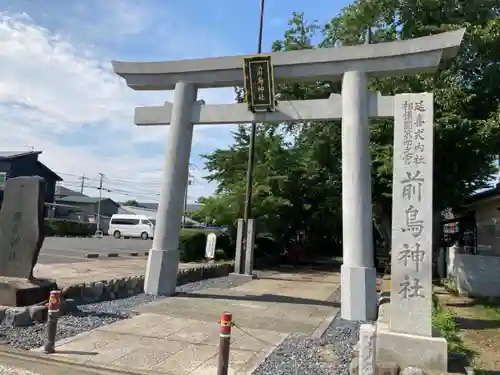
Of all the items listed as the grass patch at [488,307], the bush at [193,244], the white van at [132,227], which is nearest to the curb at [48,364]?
the grass patch at [488,307]

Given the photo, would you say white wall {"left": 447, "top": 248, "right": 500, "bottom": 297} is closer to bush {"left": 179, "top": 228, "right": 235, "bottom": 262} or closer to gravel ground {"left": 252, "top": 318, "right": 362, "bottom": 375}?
gravel ground {"left": 252, "top": 318, "right": 362, "bottom": 375}

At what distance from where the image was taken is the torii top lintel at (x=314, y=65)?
31.4 feet

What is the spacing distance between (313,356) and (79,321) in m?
4.16

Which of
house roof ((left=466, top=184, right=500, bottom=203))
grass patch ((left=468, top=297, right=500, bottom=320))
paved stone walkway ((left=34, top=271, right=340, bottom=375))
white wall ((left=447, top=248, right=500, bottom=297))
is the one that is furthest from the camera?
house roof ((left=466, top=184, right=500, bottom=203))

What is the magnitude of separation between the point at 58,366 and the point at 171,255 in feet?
18.5

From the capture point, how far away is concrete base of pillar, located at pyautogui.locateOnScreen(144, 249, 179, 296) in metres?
11.0

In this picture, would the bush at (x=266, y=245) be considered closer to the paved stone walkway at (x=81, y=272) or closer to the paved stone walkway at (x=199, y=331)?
the paved stone walkway at (x=81, y=272)

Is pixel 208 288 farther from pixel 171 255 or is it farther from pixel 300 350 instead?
pixel 300 350

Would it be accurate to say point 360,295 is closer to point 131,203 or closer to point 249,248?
point 249,248

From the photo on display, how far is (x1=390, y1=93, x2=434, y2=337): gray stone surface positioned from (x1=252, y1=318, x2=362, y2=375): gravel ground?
1092 mm

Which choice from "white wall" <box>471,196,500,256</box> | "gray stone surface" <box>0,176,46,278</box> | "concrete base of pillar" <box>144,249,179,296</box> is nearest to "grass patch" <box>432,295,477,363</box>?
"concrete base of pillar" <box>144,249,179,296</box>

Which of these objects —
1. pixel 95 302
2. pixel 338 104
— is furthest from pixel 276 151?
pixel 95 302

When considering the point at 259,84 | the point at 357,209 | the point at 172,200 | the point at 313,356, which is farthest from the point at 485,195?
the point at 313,356

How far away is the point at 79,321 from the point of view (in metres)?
7.74
